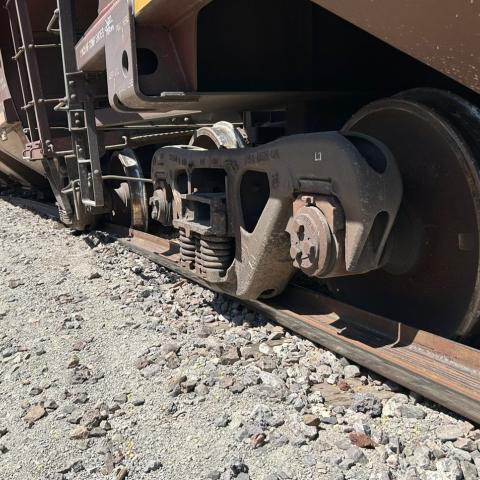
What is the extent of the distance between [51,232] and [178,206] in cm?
354

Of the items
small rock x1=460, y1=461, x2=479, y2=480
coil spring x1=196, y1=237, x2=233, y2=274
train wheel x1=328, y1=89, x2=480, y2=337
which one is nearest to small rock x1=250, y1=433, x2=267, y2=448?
small rock x1=460, y1=461, x2=479, y2=480

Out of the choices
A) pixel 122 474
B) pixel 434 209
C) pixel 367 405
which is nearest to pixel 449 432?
pixel 367 405

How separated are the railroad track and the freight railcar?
0.55 ft

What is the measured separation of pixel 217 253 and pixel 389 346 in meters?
1.20

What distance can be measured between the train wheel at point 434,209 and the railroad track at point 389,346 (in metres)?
0.19

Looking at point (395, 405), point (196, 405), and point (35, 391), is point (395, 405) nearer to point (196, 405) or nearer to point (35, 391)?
point (196, 405)

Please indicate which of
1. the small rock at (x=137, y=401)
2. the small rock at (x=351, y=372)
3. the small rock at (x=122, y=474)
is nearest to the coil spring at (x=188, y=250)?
the small rock at (x=137, y=401)

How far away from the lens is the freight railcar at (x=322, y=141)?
2201mm

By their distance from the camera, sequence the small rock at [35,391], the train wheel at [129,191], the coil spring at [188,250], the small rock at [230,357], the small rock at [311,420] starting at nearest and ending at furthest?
1. the small rock at [311,420]
2. the small rock at [35,391]
3. the small rock at [230,357]
4. the coil spring at [188,250]
5. the train wheel at [129,191]

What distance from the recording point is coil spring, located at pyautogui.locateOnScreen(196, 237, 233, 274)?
3236 mm

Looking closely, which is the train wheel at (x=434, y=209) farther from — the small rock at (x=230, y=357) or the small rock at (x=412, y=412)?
the small rock at (x=230, y=357)

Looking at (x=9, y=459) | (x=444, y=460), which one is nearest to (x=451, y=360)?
(x=444, y=460)

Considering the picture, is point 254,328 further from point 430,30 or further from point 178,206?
point 430,30

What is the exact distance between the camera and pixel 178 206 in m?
3.61
